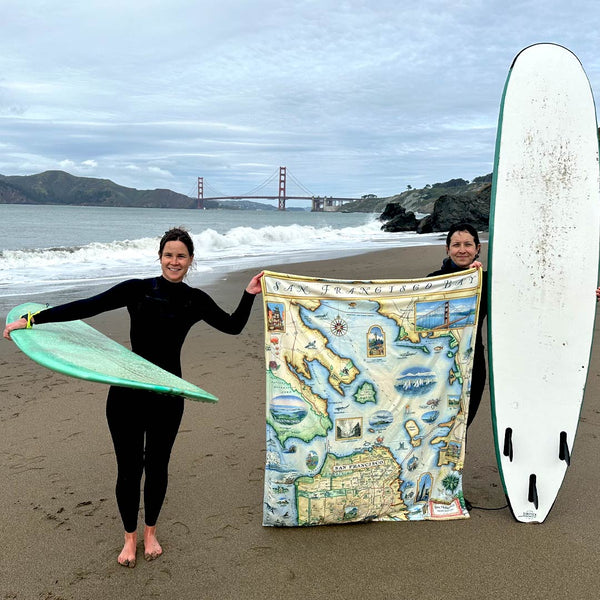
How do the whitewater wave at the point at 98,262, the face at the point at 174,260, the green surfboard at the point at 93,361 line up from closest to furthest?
the green surfboard at the point at 93,361
the face at the point at 174,260
the whitewater wave at the point at 98,262

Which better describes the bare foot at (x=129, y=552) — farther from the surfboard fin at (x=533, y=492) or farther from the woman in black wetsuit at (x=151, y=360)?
the surfboard fin at (x=533, y=492)

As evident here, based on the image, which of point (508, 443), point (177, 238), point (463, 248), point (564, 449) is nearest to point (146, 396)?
point (177, 238)

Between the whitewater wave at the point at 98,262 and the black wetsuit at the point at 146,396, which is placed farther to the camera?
the whitewater wave at the point at 98,262

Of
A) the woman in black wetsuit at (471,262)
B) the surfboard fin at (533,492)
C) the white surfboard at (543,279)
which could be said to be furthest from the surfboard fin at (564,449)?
the woman in black wetsuit at (471,262)

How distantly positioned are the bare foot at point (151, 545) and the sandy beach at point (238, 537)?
4cm

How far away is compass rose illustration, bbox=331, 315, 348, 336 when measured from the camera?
250cm

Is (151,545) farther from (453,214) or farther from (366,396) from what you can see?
(453,214)

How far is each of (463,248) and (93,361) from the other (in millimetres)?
1867

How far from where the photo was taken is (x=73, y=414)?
12.5 feet

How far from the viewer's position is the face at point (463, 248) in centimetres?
270

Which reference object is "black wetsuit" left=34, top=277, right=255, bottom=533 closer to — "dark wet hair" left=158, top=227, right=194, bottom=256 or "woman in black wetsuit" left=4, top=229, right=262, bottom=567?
"woman in black wetsuit" left=4, top=229, right=262, bottom=567

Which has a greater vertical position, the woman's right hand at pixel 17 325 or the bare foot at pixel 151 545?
the woman's right hand at pixel 17 325

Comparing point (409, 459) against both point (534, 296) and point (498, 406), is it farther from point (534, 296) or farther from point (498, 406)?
point (534, 296)

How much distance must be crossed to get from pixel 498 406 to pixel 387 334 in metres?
0.75
